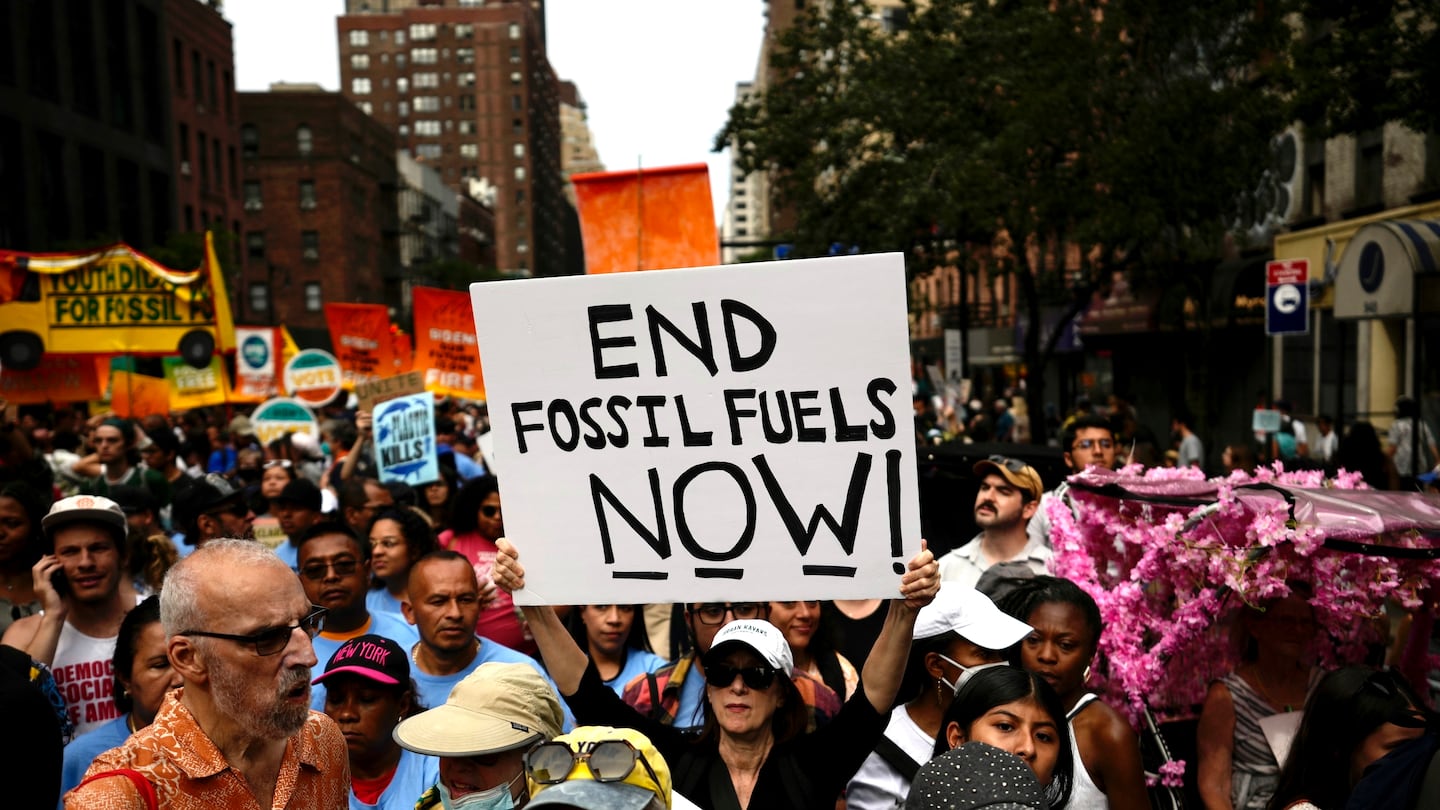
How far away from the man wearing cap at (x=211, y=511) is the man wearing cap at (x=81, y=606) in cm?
243

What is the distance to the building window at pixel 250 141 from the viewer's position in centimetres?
7381

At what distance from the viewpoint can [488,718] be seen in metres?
3.51

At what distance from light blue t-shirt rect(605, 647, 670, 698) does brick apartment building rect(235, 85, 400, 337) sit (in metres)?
68.9

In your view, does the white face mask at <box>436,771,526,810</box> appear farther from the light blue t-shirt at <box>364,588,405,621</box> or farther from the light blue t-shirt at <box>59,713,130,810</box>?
the light blue t-shirt at <box>364,588,405,621</box>

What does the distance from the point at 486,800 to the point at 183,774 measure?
907 mm

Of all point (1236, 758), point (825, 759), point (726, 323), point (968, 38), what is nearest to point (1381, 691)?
point (1236, 758)

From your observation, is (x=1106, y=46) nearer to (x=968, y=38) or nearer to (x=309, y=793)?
(x=968, y=38)

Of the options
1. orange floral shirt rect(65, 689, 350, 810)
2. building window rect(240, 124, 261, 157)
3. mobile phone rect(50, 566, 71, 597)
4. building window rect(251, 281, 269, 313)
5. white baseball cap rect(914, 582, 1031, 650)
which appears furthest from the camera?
building window rect(240, 124, 261, 157)

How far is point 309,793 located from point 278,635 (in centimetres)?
43

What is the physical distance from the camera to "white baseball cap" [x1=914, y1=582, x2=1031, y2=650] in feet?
14.0

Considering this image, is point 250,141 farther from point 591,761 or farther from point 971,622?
point 591,761

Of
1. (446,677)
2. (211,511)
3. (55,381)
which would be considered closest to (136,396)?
(55,381)

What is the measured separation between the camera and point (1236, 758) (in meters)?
4.38

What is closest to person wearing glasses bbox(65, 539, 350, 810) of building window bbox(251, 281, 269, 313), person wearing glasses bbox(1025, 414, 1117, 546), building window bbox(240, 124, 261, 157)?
person wearing glasses bbox(1025, 414, 1117, 546)
